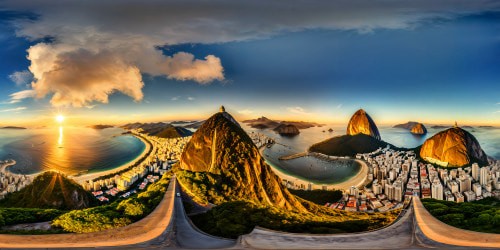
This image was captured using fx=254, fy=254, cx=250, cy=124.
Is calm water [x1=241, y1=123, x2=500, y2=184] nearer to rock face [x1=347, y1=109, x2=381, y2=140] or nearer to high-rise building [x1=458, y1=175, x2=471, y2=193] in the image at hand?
rock face [x1=347, y1=109, x2=381, y2=140]

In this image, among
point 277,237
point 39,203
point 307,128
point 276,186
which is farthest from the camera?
point 307,128

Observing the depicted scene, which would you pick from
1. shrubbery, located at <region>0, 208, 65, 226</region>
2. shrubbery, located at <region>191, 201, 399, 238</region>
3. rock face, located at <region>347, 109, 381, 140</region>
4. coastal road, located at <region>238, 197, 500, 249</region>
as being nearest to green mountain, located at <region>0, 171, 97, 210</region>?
shrubbery, located at <region>0, 208, 65, 226</region>

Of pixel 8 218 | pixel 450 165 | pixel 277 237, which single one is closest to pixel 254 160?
pixel 277 237

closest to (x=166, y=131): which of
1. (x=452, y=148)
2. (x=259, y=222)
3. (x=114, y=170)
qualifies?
(x=114, y=170)

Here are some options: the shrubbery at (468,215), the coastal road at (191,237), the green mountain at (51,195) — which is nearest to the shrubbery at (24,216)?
the green mountain at (51,195)

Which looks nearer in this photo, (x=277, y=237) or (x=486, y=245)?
(x=486, y=245)

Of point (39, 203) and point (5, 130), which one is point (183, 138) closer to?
point (39, 203)

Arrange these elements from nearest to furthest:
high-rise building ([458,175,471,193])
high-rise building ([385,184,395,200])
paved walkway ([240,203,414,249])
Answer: paved walkway ([240,203,414,249]) → high-rise building ([385,184,395,200]) → high-rise building ([458,175,471,193])

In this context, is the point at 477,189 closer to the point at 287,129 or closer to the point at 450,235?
the point at 450,235
